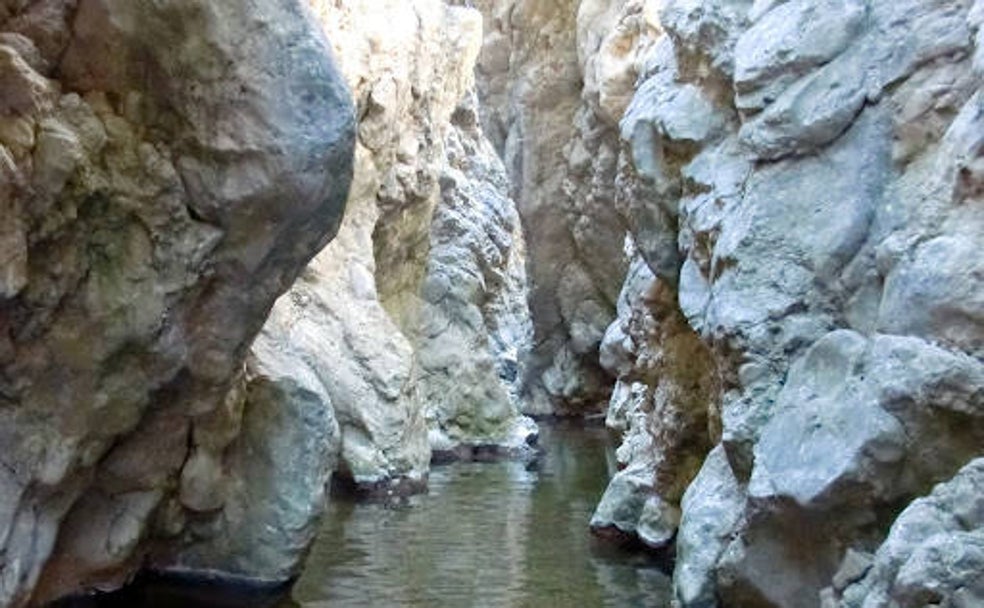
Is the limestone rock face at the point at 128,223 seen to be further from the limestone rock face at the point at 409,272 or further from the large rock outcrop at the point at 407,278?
the limestone rock face at the point at 409,272

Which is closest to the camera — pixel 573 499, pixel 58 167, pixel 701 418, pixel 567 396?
pixel 58 167

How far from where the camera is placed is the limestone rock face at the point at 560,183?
36.0m

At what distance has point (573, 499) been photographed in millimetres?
20672

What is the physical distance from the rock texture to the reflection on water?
2027mm

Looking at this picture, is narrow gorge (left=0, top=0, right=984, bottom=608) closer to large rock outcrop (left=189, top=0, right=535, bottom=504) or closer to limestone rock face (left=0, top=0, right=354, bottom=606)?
limestone rock face (left=0, top=0, right=354, bottom=606)

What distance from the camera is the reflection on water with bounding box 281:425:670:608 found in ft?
42.8

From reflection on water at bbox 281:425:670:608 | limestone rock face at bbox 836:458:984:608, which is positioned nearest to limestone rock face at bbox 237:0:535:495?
reflection on water at bbox 281:425:670:608

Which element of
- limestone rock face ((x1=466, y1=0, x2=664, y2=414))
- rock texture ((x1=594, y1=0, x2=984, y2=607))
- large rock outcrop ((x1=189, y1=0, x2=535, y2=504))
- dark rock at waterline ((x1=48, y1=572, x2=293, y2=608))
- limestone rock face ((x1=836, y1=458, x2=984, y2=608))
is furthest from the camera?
limestone rock face ((x1=466, y1=0, x2=664, y2=414))

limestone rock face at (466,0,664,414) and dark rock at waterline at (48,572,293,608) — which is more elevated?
limestone rock face at (466,0,664,414)

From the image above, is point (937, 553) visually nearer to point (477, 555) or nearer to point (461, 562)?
point (461, 562)

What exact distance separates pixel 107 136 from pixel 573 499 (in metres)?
12.3

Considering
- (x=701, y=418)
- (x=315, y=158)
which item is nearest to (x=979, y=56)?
(x=315, y=158)

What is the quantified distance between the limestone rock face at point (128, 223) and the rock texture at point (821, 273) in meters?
3.72

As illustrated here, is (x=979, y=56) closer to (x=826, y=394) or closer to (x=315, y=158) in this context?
(x=826, y=394)
